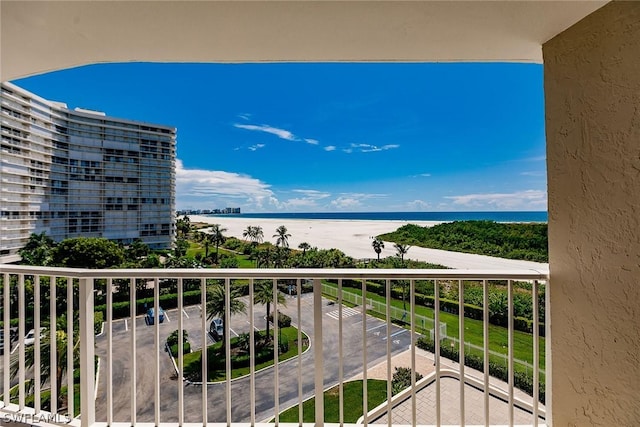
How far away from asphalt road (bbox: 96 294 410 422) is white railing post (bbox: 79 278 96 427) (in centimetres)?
10

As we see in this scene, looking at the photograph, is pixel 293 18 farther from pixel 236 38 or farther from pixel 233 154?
pixel 233 154

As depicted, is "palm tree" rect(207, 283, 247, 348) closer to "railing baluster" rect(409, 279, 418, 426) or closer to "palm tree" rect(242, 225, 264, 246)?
"palm tree" rect(242, 225, 264, 246)

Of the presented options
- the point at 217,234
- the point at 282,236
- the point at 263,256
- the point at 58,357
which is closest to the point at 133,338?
the point at 58,357

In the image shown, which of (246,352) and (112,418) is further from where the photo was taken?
(246,352)

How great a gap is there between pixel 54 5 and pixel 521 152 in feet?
15.4

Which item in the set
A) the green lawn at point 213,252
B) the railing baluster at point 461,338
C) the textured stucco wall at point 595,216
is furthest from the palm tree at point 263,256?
the textured stucco wall at point 595,216

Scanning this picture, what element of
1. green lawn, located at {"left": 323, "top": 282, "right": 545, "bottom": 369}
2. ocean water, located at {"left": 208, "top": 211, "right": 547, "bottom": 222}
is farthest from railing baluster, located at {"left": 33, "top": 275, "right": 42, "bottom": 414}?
green lawn, located at {"left": 323, "top": 282, "right": 545, "bottom": 369}

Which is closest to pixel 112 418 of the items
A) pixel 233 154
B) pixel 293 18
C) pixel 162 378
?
pixel 162 378

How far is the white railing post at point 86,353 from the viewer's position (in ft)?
5.46

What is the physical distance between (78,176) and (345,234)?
2899mm

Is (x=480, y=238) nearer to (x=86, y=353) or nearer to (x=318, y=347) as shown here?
(x=318, y=347)

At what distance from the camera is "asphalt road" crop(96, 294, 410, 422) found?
1956 millimetres

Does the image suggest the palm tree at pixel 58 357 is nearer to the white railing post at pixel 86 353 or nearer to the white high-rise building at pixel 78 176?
the white railing post at pixel 86 353

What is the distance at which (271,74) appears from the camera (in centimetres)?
370
